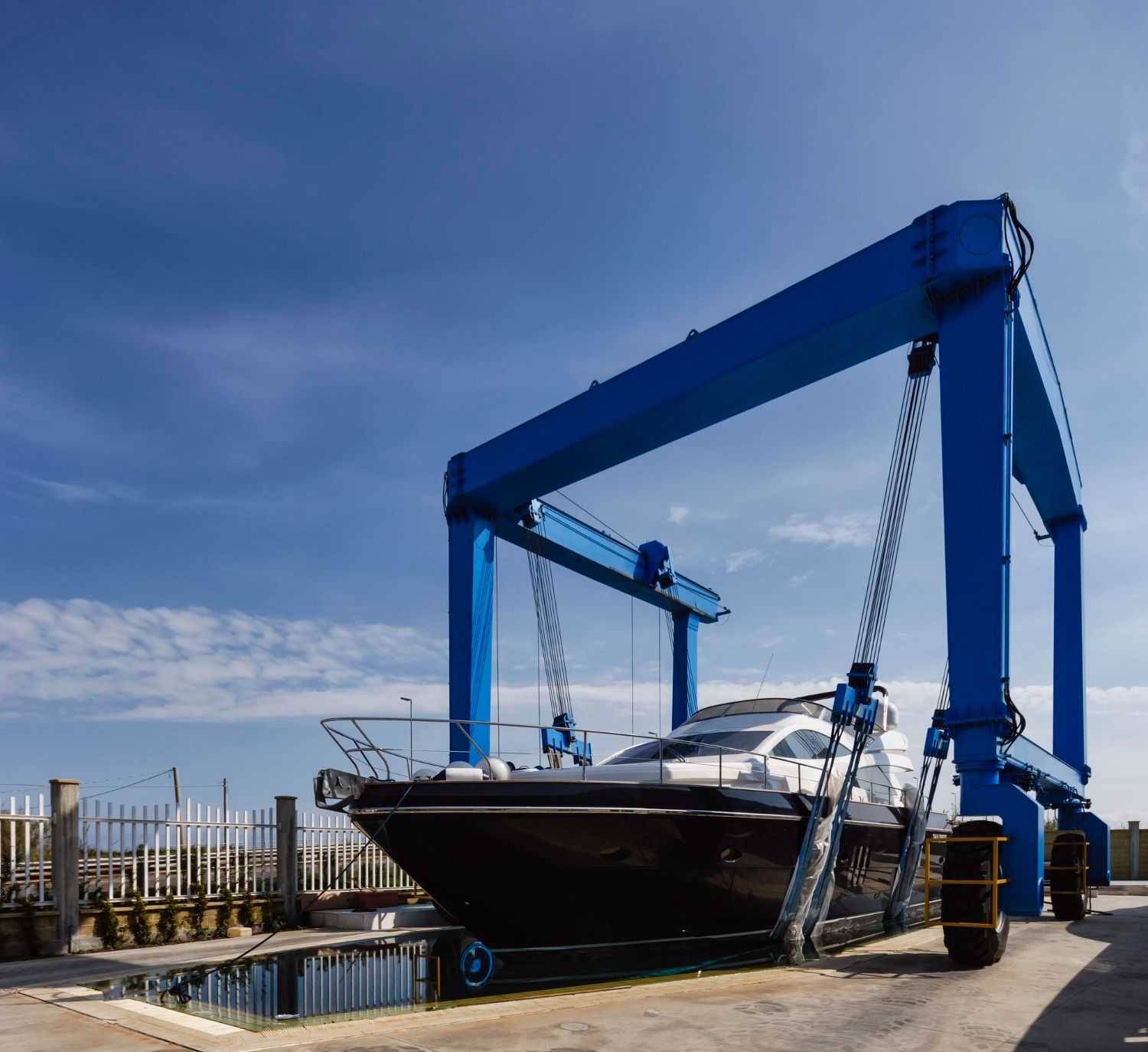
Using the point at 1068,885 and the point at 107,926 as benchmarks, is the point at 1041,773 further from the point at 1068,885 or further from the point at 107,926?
the point at 107,926

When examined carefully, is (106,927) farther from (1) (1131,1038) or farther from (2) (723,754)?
(1) (1131,1038)

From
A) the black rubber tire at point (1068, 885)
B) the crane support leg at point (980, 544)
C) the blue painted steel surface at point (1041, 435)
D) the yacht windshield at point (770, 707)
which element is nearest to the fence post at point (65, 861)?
the yacht windshield at point (770, 707)

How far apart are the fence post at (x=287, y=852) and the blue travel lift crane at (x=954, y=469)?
8.52ft

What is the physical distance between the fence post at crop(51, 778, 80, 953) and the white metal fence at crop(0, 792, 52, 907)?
10 cm

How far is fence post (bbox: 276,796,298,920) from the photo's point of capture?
13633 mm

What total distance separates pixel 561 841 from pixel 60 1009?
3.96 metres

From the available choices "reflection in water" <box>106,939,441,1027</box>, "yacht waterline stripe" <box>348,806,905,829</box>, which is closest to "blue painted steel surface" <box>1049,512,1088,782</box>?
"yacht waterline stripe" <box>348,806,905,829</box>

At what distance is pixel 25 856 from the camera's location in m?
10.7

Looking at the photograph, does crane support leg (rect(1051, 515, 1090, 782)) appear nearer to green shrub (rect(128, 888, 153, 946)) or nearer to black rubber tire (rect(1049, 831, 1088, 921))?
black rubber tire (rect(1049, 831, 1088, 921))

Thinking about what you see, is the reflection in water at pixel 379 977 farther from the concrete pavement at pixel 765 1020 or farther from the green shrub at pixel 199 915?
the green shrub at pixel 199 915

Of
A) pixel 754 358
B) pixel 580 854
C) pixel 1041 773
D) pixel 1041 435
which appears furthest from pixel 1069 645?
pixel 580 854

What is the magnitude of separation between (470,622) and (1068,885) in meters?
9.45

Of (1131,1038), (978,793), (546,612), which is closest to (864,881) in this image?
(978,793)

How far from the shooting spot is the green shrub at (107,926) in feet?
36.6
